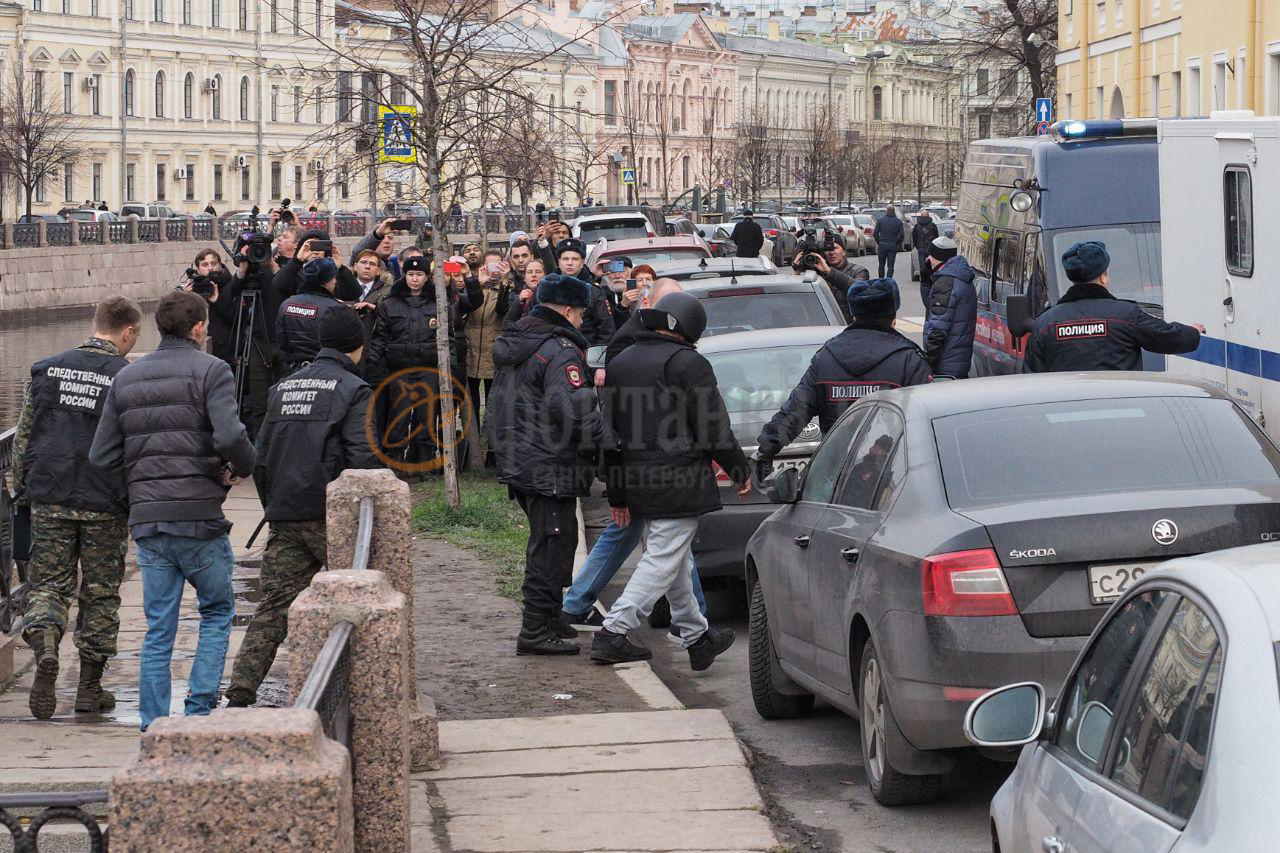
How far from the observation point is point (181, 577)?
743 centimetres

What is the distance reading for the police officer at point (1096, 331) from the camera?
9.73 m

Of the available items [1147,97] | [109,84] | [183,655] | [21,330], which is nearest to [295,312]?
[183,655]

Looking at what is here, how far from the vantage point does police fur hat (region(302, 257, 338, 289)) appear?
1167 cm

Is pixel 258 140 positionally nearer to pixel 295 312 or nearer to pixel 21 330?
pixel 21 330

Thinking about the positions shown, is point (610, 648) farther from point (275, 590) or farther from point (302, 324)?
point (302, 324)

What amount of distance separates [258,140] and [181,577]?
90.6 m

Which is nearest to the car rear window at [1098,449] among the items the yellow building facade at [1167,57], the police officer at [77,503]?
the police officer at [77,503]

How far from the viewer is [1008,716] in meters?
3.90

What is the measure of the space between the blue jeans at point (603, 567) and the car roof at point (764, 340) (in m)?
1.85

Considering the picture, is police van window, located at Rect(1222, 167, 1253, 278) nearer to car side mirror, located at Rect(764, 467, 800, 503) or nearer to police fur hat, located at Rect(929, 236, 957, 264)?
police fur hat, located at Rect(929, 236, 957, 264)

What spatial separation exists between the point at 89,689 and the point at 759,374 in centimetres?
443

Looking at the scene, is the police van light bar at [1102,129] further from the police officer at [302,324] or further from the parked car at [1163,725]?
the parked car at [1163,725]

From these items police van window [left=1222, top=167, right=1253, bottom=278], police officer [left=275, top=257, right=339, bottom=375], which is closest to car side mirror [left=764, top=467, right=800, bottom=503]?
police van window [left=1222, top=167, right=1253, bottom=278]

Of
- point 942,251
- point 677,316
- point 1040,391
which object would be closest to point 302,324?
point 677,316
